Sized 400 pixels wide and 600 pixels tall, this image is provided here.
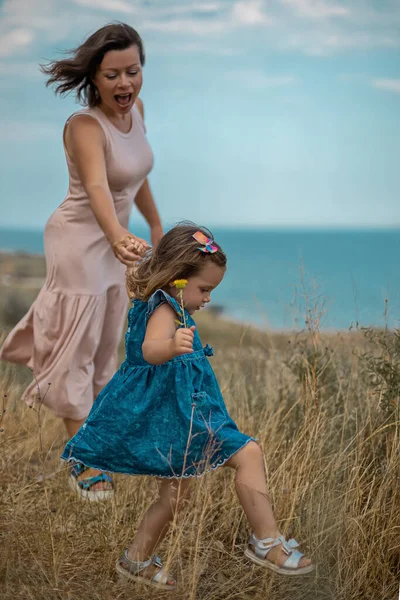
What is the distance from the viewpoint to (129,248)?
2885 millimetres

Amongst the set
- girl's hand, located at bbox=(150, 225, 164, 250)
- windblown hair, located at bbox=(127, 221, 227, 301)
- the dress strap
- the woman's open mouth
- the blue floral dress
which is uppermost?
the woman's open mouth

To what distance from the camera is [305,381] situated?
3.60 meters

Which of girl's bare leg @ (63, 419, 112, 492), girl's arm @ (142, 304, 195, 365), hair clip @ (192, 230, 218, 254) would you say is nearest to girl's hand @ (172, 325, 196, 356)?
girl's arm @ (142, 304, 195, 365)

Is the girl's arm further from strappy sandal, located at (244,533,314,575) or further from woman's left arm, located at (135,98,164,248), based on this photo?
woman's left arm, located at (135,98,164,248)

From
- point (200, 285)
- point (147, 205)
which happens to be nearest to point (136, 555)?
point (200, 285)

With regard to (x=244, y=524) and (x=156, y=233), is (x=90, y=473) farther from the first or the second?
(x=156, y=233)

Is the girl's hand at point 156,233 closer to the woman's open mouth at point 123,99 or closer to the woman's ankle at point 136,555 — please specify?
the woman's open mouth at point 123,99

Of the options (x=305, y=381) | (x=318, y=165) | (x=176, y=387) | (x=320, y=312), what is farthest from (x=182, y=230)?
(x=318, y=165)

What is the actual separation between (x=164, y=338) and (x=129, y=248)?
1.94 feet

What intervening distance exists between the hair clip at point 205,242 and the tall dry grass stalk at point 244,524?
67 cm

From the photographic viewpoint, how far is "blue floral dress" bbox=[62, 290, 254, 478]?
94.6 inches

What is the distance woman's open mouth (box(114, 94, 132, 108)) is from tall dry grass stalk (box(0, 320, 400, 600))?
1301 mm

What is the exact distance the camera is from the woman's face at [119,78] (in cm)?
325

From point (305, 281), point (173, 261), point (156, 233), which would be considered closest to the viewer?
point (173, 261)
